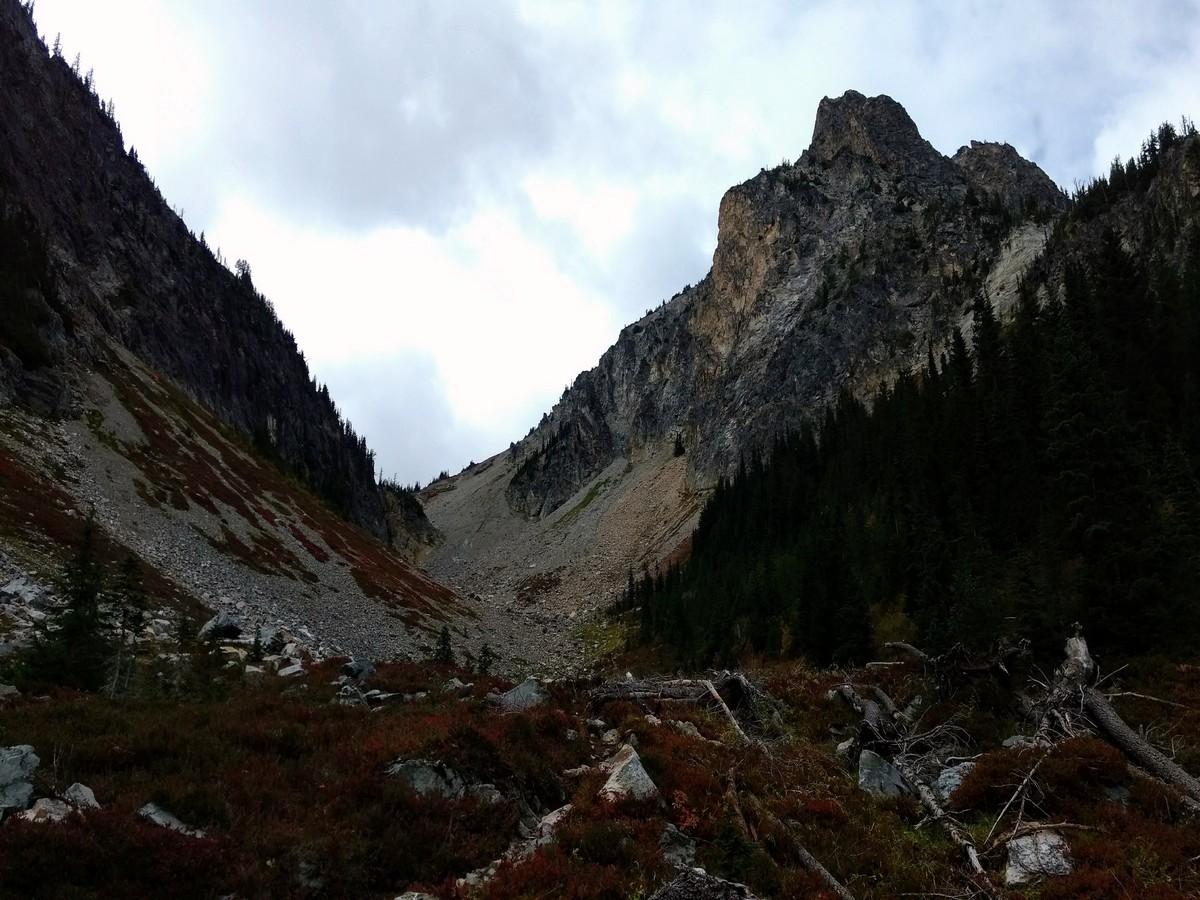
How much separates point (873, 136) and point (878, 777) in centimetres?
19198

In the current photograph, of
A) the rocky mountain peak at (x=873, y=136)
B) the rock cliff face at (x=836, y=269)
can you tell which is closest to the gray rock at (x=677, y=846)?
the rock cliff face at (x=836, y=269)

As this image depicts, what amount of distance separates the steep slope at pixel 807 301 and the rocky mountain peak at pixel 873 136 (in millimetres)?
471

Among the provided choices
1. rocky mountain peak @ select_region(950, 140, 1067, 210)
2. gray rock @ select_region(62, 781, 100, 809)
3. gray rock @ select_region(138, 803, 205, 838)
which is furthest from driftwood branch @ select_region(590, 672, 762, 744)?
rocky mountain peak @ select_region(950, 140, 1067, 210)

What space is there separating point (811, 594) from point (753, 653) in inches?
390

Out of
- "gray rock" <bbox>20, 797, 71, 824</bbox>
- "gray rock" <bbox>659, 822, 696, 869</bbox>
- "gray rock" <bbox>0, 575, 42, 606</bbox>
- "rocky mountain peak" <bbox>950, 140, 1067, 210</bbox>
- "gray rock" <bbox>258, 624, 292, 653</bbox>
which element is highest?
"rocky mountain peak" <bbox>950, 140, 1067, 210</bbox>

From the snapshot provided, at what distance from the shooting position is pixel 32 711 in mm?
11281

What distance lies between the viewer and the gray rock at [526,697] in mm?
16281

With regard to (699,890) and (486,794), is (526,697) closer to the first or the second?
(486,794)

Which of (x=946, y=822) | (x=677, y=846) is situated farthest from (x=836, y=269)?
(x=677, y=846)

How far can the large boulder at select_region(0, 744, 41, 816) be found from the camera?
783 cm

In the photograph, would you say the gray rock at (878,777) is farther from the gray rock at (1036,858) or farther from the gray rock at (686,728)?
the gray rock at (686,728)

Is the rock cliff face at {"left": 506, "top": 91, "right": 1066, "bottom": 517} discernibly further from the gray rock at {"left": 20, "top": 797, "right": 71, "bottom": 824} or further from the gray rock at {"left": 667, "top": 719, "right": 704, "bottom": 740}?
the gray rock at {"left": 20, "top": 797, "right": 71, "bottom": 824}

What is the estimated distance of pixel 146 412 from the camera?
6581 cm

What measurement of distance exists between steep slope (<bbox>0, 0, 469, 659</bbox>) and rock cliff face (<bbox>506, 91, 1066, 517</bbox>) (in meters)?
85.9
